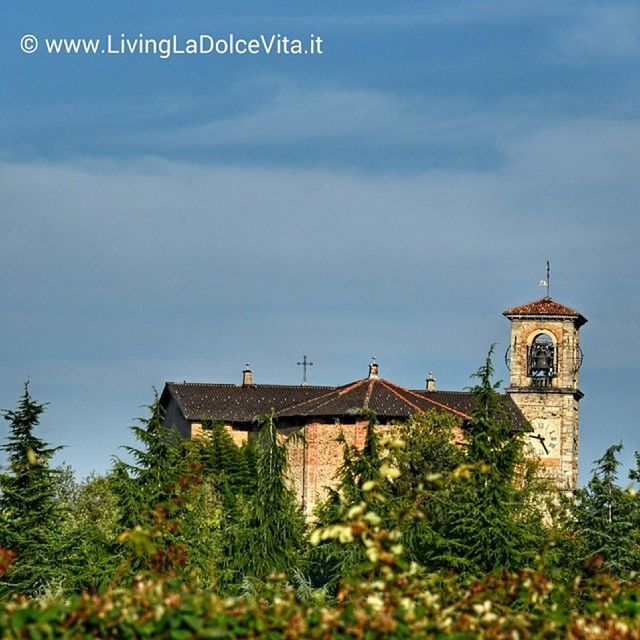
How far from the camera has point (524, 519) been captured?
1829 inches

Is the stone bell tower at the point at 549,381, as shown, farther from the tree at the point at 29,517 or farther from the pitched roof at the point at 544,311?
the tree at the point at 29,517

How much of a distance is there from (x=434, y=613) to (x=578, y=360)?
233 feet

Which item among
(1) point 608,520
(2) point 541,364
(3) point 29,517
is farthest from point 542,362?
(3) point 29,517

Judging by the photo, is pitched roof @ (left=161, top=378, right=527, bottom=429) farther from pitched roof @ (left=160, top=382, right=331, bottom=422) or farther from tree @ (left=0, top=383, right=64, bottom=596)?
tree @ (left=0, top=383, right=64, bottom=596)

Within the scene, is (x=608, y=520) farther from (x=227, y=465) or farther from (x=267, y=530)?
(x=227, y=465)

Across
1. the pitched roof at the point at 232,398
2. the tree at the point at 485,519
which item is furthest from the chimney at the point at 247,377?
the tree at the point at 485,519

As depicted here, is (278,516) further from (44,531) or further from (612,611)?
(612,611)

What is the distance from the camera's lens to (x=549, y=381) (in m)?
78.8

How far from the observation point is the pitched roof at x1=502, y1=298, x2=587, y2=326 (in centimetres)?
7875

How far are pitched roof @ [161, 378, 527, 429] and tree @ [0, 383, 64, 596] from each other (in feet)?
85.1

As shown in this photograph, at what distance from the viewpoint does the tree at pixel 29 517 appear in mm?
43312

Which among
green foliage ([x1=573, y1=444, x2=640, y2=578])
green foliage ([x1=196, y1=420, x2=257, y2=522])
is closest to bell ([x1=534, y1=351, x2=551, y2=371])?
green foliage ([x1=196, y1=420, x2=257, y2=522])

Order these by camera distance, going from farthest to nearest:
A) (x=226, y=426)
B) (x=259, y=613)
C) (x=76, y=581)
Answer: (x=226, y=426) → (x=76, y=581) → (x=259, y=613)

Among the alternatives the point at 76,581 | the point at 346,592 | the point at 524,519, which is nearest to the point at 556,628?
the point at 346,592
